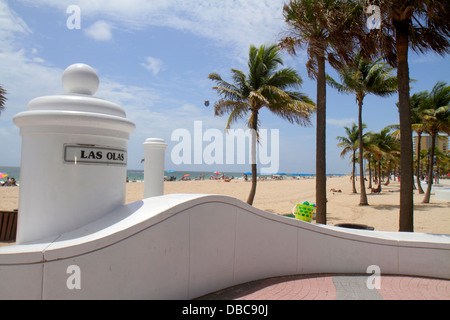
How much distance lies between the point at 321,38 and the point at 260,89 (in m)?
5.57

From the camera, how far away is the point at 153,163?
6152 mm

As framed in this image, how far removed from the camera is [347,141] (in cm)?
3628

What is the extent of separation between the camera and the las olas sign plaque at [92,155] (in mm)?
2971

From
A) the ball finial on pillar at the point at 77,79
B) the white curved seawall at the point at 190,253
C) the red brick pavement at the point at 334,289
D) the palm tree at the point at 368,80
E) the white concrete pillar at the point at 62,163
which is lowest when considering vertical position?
the red brick pavement at the point at 334,289

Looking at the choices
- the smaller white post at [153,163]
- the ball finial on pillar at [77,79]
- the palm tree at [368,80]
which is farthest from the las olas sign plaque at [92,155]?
the palm tree at [368,80]

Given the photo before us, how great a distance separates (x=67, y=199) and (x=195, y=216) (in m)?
1.37

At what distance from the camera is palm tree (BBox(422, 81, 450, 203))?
1984 cm

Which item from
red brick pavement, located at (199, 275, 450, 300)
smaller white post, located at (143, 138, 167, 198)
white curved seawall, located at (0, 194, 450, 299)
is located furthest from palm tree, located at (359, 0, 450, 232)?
smaller white post, located at (143, 138, 167, 198)

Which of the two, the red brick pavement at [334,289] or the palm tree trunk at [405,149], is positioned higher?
the palm tree trunk at [405,149]

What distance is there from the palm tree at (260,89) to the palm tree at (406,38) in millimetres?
6519

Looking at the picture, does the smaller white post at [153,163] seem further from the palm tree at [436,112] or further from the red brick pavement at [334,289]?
the palm tree at [436,112]

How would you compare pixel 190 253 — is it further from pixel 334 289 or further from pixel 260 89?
pixel 260 89

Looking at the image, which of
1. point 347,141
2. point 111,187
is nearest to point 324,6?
point 111,187

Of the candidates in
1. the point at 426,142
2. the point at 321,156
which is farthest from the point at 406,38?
the point at 426,142
